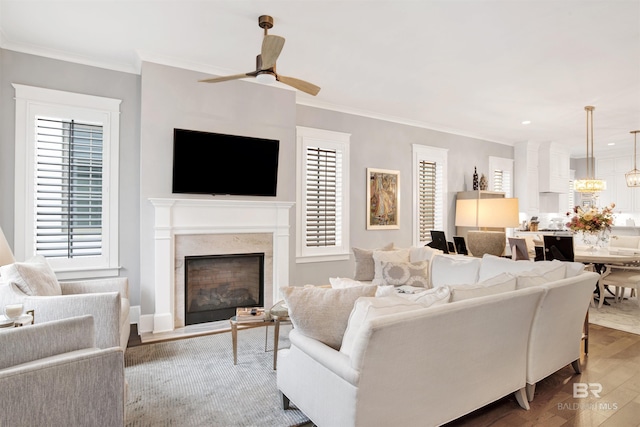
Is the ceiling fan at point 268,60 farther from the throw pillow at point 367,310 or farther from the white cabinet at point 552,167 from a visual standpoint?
the white cabinet at point 552,167

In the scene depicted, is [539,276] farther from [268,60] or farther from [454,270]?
[268,60]

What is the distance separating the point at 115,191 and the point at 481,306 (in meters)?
3.74

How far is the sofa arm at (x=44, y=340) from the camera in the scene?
57.1 inches

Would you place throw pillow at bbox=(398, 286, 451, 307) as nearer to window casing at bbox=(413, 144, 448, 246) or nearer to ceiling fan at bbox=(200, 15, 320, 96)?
ceiling fan at bbox=(200, 15, 320, 96)

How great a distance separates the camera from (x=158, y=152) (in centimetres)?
378

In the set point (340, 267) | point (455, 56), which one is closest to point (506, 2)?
point (455, 56)

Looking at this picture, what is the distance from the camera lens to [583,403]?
2.43 m

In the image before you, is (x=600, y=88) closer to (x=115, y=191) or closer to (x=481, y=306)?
(x=481, y=306)

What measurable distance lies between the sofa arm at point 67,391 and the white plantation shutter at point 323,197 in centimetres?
362

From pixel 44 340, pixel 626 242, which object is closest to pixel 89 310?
pixel 44 340

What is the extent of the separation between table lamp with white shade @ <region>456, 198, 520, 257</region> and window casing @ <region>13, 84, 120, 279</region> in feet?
15.5

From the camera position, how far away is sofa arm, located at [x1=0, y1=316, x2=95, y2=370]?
145 centimetres

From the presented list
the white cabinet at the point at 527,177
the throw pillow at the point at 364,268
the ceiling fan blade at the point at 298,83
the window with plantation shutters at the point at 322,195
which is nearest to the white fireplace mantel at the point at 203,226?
the window with plantation shutters at the point at 322,195

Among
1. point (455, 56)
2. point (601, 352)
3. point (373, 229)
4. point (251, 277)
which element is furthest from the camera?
point (373, 229)
